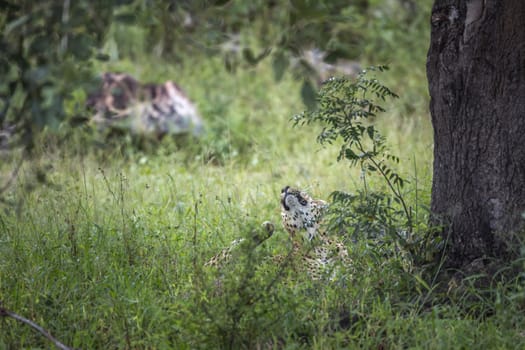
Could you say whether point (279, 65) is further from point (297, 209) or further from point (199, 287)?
point (297, 209)

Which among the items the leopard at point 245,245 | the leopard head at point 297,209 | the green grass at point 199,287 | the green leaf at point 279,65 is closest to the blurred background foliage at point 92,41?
the green leaf at point 279,65

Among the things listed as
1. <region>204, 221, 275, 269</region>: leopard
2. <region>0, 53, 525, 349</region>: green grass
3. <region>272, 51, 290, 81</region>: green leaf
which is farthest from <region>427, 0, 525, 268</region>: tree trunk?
<region>272, 51, 290, 81</region>: green leaf

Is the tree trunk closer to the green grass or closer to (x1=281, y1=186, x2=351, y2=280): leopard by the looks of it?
the green grass

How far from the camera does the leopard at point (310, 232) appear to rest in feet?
13.1

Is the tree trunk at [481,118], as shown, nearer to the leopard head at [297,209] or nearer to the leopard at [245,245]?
the leopard head at [297,209]

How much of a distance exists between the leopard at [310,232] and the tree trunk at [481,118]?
2.15ft

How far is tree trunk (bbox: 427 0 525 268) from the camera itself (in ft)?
11.7

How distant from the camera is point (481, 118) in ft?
11.9

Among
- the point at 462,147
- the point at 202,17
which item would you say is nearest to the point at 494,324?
the point at 462,147

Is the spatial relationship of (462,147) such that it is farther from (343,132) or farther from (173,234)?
(173,234)

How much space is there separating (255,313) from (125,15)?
1.48 meters

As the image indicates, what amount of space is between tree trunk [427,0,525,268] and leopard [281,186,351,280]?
0.66 meters

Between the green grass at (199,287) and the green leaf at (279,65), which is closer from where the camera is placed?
the green leaf at (279,65)

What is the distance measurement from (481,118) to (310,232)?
119 cm
